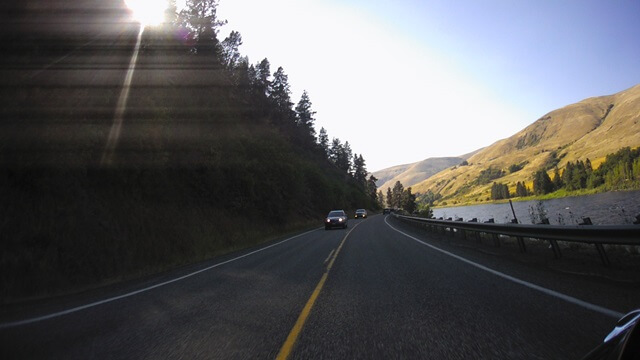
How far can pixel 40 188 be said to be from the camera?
12.2m

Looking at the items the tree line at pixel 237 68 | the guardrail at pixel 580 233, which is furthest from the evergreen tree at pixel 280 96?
the guardrail at pixel 580 233

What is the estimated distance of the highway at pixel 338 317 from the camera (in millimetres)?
3994

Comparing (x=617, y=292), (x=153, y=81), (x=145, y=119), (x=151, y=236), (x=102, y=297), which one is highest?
(x=153, y=81)

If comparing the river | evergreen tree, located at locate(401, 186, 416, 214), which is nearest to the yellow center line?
the river

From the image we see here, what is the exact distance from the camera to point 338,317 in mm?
5242

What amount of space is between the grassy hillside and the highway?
351 cm

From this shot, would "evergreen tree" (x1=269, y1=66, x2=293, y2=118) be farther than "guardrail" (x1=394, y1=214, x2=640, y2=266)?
Yes

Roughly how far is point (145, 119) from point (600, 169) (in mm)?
112267

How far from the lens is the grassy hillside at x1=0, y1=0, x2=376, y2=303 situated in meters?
11.2

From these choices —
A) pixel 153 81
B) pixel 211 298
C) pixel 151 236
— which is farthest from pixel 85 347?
pixel 153 81

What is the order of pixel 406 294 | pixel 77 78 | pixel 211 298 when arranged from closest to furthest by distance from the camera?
pixel 406 294 → pixel 211 298 → pixel 77 78

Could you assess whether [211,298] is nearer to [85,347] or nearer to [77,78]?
[85,347]

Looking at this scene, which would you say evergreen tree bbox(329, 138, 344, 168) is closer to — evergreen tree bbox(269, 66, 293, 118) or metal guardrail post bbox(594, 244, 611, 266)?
evergreen tree bbox(269, 66, 293, 118)

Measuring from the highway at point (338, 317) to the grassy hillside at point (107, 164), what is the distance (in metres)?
3.51
